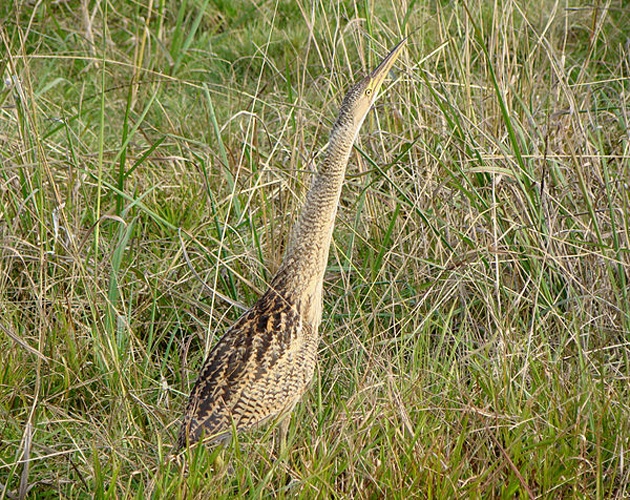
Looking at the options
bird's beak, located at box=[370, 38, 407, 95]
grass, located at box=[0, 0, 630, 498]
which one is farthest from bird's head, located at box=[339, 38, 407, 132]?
grass, located at box=[0, 0, 630, 498]

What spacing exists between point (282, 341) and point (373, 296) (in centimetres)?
89

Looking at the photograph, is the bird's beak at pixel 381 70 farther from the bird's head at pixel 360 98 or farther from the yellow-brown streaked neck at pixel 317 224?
the yellow-brown streaked neck at pixel 317 224

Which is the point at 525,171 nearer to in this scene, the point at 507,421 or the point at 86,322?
the point at 507,421

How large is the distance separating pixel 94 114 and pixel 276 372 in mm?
2768

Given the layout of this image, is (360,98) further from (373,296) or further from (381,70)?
(373,296)

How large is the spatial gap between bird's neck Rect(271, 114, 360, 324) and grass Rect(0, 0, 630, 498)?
0.31 meters

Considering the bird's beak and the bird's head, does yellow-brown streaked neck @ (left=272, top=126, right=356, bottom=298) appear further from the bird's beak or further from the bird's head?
the bird's beak

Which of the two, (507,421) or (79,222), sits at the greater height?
(79,222)

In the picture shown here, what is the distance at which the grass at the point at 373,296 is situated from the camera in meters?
2.87

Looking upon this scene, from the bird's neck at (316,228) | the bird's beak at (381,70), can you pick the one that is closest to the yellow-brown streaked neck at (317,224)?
the bird's neck at (316,228)

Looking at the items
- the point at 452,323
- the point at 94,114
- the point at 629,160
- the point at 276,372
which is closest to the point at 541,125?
the point at 629,160

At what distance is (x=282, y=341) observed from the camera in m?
2.99

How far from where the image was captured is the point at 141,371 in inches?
139

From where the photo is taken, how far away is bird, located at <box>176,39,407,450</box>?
2.84m
